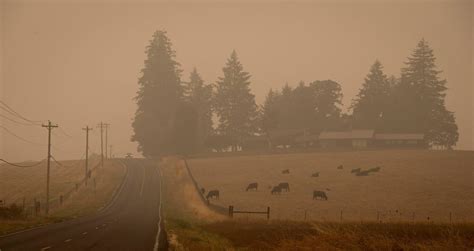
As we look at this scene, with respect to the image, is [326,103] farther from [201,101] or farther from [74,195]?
[74,195]

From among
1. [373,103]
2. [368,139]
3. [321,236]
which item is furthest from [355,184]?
[373,103]

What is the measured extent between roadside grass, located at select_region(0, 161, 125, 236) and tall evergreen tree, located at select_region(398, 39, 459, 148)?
74.2m

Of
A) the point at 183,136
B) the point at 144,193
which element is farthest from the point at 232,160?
the point at 144,193

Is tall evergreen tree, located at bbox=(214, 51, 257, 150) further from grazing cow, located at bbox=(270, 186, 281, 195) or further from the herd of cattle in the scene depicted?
grazing cow, located at bbox=(270, 186, 281, 195)

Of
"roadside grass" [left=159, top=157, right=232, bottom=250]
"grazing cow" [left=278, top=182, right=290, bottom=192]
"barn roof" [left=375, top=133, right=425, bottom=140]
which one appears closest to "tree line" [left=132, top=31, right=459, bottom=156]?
"barn roof" [left=375, top=133, right=425, bottom=140]

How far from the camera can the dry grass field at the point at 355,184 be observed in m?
45.7

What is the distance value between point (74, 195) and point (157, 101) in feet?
192

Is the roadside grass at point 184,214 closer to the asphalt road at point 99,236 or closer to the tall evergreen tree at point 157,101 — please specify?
the asphalt road at point 99,236

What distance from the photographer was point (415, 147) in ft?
393

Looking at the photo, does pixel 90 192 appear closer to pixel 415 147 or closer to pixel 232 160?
pixel 232 160

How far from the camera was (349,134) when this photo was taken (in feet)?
428

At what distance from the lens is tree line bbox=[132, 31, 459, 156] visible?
123 metres

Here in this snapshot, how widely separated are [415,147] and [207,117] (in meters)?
51.3

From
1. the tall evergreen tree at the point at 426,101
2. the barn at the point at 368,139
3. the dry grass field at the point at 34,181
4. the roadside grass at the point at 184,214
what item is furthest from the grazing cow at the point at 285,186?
the tall evergreen tree at the point at 426,101
